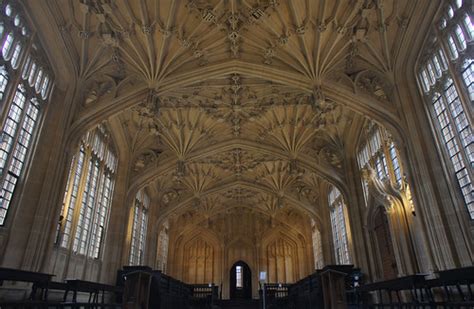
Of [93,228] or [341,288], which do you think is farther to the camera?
[93,228]

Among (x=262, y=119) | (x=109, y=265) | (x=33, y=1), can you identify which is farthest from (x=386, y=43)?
(x=109, y=265)

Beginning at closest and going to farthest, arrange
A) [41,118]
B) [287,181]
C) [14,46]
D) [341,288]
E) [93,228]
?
[341,288], [14,46], [41,118], [93,228], [287,181]

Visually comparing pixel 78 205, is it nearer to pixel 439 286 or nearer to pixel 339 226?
pixel 439 286

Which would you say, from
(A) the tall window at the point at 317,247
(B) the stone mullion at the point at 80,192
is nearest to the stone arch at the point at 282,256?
(A) the tall window at the point at 317,247

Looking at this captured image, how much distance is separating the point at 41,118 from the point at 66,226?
433 cm

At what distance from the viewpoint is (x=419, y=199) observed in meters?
10.8

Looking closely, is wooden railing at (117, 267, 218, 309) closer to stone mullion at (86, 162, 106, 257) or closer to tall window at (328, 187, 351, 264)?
stone mullion at (86, 162, 106, 257)

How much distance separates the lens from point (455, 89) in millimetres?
9711

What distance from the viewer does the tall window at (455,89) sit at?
9.15 m

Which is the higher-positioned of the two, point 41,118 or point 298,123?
point 298,123

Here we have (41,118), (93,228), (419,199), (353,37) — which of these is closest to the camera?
(419,199)

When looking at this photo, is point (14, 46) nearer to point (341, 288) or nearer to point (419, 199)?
point (341, 288)

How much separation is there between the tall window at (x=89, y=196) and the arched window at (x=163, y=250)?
10348 millimetres

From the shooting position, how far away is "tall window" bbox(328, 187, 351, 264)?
780 inches
